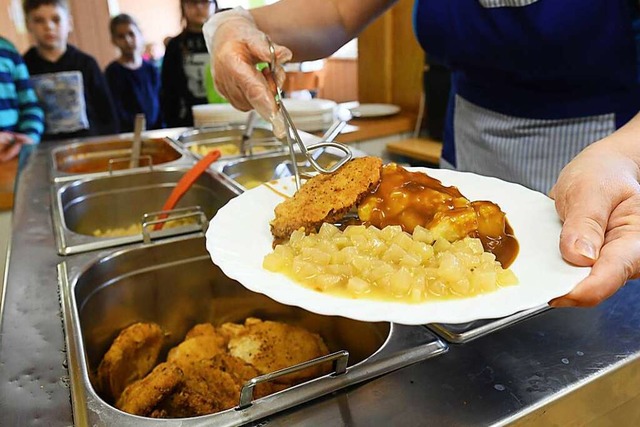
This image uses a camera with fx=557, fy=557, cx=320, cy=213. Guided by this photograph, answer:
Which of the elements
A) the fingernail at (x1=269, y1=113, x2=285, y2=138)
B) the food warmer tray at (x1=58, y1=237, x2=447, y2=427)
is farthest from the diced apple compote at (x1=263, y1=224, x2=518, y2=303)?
the fingernail at (x1=269, y1=113, x2=285, y2=138)

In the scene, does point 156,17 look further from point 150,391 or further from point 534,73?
point 150,391

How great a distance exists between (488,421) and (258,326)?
561 millimetres

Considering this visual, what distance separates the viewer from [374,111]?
11.9 feet

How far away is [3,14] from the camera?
6.16 meters

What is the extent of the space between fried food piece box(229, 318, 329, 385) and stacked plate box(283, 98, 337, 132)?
176cm

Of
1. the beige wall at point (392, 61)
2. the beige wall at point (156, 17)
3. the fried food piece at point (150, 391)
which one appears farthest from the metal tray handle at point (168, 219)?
the beige wall at point (156, 17)

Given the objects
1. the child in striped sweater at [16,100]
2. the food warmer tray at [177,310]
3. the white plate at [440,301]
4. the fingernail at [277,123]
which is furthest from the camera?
the child in striped sweater at [16,100]

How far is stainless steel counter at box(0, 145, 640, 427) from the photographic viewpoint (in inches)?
30.7

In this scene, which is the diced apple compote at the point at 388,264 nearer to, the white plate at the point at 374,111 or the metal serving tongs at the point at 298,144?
A: the metal serving tongs at the point at 298,144

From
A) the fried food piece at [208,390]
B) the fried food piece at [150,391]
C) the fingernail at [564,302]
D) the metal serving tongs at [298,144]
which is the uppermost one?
the metal serving tongs at [298,144]

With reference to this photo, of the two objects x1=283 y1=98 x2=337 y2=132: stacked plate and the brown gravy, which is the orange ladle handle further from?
x1=283 y1=98 x2=337 y2=132: stacked plate

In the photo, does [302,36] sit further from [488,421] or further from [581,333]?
[488,421]

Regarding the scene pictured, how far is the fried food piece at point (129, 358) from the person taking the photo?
1121 millimetres

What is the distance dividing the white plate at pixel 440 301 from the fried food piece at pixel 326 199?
0.05m
